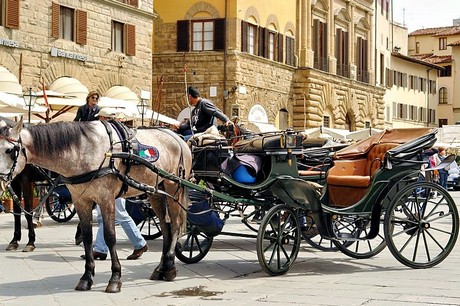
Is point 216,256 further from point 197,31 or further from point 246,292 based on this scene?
point 197,31

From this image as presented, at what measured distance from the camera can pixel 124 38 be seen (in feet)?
99.9

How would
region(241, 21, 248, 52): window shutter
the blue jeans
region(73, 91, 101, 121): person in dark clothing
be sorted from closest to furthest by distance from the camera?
the blue jeans → region(73, 91, 101, 121): person in dark clothing → region(241, 21, 248, 52): window shutter

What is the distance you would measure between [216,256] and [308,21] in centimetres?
3213

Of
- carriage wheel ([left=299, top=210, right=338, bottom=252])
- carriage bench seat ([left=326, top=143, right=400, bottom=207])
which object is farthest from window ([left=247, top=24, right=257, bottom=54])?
carriage wheel ([left=299, top=210, right=338, bottom=252])

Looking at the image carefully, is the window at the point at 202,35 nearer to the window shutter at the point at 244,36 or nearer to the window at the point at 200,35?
the window at the point at 200,35

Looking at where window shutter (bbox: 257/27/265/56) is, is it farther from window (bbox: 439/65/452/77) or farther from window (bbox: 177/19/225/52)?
window (bbox: 439/65/452/77)

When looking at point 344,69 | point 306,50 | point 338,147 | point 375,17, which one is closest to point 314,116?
point 306,50

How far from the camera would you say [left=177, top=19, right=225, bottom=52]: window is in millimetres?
36125

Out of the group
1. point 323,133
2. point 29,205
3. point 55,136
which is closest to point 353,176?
point 55,136

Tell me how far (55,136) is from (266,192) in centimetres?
287

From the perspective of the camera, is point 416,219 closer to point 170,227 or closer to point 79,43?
point 170,227

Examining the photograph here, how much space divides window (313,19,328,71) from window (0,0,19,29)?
67.8 ft

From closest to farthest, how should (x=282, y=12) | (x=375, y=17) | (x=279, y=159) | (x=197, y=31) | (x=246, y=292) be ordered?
(x=246, y=292)
(x=279, y=159)
(x=197, y=31)
(x=282, y=12)
(x=375, y=17)

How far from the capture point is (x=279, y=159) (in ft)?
33.0
